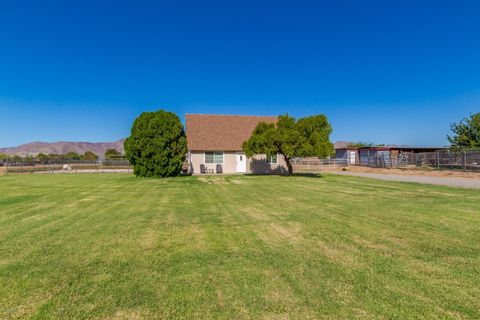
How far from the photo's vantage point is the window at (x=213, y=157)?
2659cm

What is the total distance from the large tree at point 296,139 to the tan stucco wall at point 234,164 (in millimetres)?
6126

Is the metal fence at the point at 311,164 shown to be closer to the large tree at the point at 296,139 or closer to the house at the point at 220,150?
the house at the point at 220,150

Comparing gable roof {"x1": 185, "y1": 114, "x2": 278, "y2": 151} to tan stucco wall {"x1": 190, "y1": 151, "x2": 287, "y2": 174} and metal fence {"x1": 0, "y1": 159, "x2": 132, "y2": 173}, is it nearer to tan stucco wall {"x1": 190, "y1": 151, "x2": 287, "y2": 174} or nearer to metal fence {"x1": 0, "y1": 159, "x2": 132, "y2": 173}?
Result: tan stucco wall {"x1": 190, "y1": 151, "x2": 287, "y2": 174}

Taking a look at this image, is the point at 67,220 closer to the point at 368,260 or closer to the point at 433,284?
the point at 368,260

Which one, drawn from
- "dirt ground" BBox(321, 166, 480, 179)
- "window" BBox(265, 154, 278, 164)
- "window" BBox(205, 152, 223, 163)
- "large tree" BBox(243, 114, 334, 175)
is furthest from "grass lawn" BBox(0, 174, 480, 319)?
"window" BBox(265, 154, 278, 164)

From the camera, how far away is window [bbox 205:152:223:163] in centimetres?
2659

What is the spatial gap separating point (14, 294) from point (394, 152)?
141 ft

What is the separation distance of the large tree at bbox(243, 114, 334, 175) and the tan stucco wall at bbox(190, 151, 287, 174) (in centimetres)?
613

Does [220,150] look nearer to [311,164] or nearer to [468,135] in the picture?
[311,164]

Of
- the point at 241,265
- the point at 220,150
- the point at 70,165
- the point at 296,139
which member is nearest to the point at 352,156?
the point at 220,150

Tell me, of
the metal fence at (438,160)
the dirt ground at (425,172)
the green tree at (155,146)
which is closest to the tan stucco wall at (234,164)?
the green tree at (155,146)

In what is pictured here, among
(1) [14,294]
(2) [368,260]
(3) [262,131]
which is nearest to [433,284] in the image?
(2) [368,260]

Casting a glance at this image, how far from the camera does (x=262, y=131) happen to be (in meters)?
21.2

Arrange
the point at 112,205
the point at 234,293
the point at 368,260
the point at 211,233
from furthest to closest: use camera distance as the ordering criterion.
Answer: the point at 112,205
the point at 211,233
the point at 368,260
the point at 234,293
